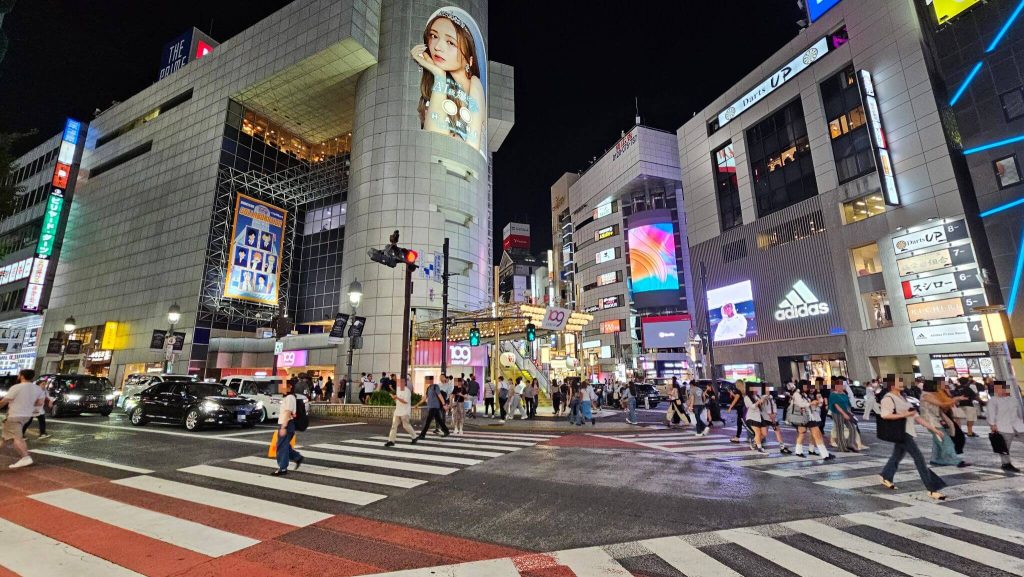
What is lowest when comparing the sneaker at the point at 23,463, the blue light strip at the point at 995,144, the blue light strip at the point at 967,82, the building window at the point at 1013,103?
the sneaker at the point at 23,463

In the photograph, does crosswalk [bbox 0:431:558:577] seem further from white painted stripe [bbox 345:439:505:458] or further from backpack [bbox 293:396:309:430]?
backpack [bbox 293:396:309:430]

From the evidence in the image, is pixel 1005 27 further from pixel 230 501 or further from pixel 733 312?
pixel 230 501

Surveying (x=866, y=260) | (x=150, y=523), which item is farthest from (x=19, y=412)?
(x=866, y=260)

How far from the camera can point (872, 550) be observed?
4.75 metres

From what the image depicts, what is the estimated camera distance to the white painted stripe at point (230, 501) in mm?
5695

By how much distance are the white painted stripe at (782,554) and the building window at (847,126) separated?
39.4 meters

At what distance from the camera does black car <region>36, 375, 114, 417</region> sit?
711 inches

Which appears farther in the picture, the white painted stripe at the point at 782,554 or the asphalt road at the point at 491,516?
the asphalt road at the point at 491,516

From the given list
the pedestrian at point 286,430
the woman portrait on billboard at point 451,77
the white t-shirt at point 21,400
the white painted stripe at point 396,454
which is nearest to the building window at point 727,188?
the woman portrait on billboard at point 451,77

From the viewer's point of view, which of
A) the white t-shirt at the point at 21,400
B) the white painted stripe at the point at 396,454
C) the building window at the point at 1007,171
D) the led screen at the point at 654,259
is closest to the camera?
the white t-shirt at the point at 21,400

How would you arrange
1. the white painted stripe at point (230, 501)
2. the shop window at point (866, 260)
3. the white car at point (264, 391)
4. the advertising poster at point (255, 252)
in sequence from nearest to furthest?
the white painted stripe at point (230, 501)
the white car at point (264, 391)
the shop window at point (866, 260)
the advertising poster at point (255, 252)

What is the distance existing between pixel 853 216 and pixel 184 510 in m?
43.5

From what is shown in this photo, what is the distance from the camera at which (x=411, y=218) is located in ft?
105

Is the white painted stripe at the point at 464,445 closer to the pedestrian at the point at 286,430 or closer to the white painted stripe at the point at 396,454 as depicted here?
the white painted stripe at the point at 396,454
